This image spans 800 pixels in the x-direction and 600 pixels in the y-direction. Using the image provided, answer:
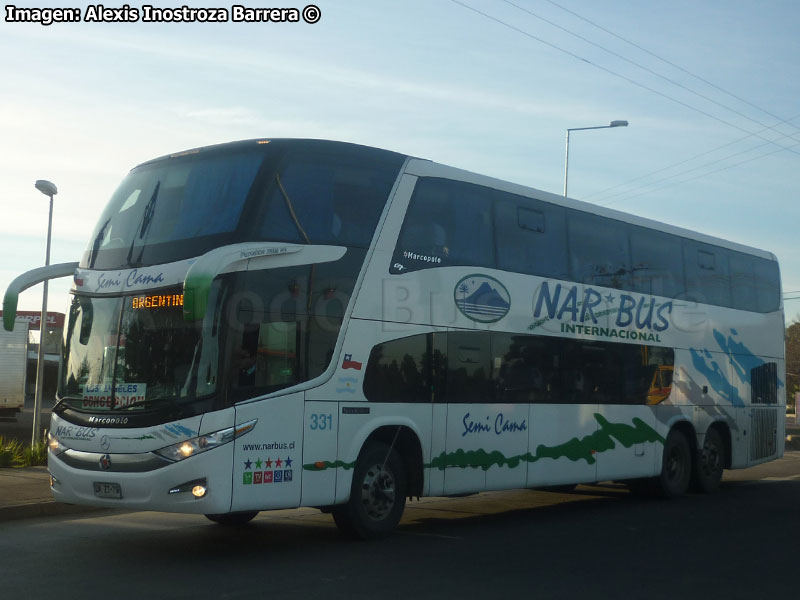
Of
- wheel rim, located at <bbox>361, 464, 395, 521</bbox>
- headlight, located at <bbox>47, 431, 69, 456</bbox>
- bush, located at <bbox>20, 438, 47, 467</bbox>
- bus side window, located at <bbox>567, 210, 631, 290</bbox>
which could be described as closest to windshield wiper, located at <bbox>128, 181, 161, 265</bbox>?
headlight, located at <bbox>47, 431, 69, 456</bbox>

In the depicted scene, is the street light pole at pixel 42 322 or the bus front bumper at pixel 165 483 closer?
the bus front bumper at pixel 165 483

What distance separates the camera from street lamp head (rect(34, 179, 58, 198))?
2080 centimetres

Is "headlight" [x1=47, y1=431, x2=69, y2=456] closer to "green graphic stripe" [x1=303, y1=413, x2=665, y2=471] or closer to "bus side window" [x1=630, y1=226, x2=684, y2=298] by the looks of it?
"green graphic stripe" [x1=303, y1=413, x2=665, y2=471]

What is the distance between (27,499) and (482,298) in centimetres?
655

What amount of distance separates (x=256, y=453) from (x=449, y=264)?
3.69 metres

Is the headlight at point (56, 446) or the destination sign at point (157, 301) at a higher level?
the destination sign at point (157, 301)

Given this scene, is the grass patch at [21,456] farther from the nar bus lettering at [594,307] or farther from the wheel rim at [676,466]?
the wheel rim at [676,466]

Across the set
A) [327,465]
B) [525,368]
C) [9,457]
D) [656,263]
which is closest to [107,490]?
[327,465]

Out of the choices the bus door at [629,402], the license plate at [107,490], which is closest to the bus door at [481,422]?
the bus door at [629,402]

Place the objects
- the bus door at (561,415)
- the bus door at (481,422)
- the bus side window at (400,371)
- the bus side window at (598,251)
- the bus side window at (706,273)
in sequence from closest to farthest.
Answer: the bus side window at (400,371), the bus door at (481,422), the bus door at (561,415), the bus side window at (598,251), the bus side window at (706,273)

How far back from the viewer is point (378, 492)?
11.2 meters

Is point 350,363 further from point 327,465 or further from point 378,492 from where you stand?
point 378,492

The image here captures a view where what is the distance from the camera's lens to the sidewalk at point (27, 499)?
1250 centimetres

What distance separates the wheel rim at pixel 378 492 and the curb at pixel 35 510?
3553 millimetres
